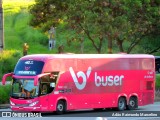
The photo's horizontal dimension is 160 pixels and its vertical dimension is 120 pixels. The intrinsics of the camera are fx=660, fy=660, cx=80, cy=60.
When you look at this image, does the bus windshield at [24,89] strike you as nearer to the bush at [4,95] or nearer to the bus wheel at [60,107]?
the bus wheel at [60,107]

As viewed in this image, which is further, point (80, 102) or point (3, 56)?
point (3, 56)

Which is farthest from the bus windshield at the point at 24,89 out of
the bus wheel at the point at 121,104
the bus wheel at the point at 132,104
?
the bus wheel at the point at 132,104

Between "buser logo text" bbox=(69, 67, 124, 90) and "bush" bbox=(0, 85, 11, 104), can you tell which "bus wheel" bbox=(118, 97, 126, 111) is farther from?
"bush" bbox=(0, 85, 11, 104)

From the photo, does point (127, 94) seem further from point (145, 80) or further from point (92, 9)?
point (92, 9)

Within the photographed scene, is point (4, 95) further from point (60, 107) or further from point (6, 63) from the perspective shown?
point (6, 63)

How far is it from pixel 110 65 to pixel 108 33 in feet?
35.2

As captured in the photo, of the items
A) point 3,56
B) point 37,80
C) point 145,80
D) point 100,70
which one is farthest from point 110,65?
point 3,56

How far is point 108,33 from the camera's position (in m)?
44.8

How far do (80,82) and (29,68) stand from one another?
3.01 meters

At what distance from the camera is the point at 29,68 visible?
30.9 m

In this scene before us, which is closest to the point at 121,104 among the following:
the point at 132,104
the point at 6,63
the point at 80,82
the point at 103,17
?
the point at 132,104

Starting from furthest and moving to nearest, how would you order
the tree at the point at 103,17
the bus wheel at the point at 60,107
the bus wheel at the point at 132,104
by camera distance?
the tree at the point at 103,17 → the bus wheel at the point at 132,104 → the bus wheel at the point at 60,107

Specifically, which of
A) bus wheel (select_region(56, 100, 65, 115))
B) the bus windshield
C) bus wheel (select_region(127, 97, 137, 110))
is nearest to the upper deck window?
the bus windshield

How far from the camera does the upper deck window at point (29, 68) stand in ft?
100
